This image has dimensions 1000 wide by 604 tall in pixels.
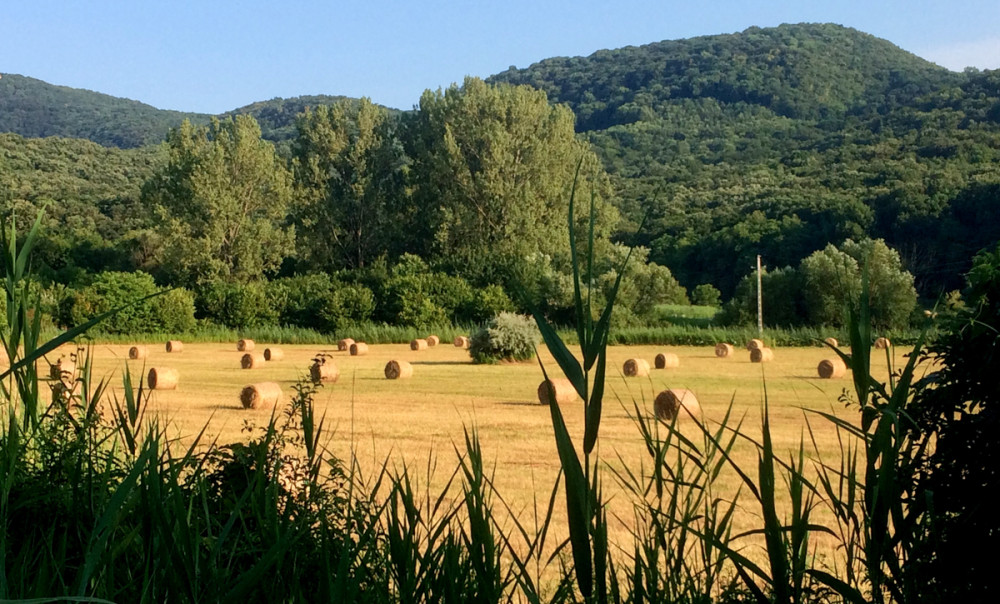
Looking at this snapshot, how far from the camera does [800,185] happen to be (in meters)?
54.3

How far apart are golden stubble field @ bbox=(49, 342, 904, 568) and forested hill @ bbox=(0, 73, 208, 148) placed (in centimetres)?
9300

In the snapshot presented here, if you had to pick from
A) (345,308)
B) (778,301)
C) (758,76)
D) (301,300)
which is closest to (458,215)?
(301,300)

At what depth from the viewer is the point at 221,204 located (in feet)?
128

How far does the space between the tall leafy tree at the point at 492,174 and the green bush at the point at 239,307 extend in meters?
8.04

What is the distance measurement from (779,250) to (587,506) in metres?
42.3

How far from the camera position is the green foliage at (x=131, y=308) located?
2862 cm

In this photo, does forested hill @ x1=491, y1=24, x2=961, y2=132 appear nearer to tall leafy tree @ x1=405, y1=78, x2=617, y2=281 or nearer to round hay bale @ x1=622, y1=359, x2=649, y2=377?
tall leafy tree @ x1=405, y1=78, x2=617, y2=281

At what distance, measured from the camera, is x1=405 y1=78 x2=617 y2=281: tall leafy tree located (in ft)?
134

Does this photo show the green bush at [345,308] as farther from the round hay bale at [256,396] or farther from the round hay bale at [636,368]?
the round hay bale at [256,396]

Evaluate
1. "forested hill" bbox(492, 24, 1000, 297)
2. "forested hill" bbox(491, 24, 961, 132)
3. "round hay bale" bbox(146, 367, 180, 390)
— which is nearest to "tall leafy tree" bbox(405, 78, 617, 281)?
"forested hill" bbox(492, 24, 1000, 297)

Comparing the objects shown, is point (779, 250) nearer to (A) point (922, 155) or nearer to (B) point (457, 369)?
(A) point (922, 155)

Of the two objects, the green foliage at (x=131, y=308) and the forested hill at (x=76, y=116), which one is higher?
the forested hill at (x=76, y=116)

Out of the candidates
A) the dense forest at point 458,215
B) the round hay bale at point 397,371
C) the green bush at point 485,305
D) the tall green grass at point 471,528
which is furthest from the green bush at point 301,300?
the tall green grass at point 471,528

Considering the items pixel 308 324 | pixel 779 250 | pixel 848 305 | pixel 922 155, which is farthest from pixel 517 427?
pixel 922 155
